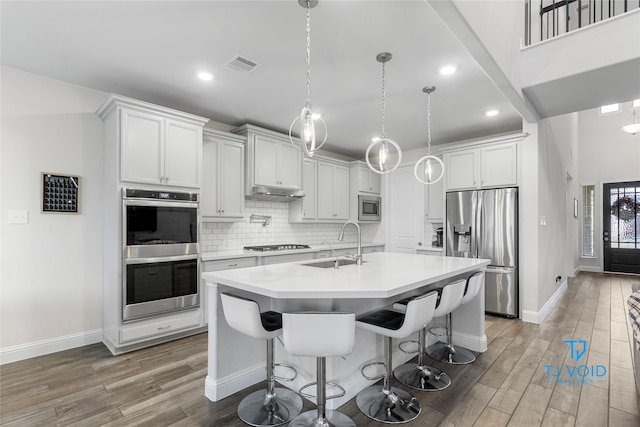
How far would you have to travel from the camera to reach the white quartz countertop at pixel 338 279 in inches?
67.7

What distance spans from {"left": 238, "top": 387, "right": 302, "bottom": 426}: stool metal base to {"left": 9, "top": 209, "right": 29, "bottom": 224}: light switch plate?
256 cm

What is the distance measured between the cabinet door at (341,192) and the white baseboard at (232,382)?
345cm

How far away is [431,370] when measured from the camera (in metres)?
2.61

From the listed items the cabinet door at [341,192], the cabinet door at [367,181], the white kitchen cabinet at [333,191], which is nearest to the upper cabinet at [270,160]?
the white kitchen cabinet at [333,191]

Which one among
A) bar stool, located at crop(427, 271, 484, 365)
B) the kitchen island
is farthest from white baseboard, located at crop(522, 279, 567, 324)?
the kitchen island

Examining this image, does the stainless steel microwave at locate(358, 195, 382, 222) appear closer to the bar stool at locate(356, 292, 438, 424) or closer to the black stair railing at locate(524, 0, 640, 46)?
the black stair railing at locate(524, 0, 640, 46)

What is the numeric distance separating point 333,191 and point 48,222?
151 inches

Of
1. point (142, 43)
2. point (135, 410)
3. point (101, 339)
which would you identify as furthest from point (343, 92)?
point (101, 339)

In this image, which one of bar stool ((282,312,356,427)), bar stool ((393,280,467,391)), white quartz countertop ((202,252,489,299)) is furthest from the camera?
bar stool ((393,280,467,391))

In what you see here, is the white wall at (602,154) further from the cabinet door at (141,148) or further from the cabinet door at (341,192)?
the cabinet door at (141,148)

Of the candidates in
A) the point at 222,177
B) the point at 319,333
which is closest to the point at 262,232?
the point at 222,177

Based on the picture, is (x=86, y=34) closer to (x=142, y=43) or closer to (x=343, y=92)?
(x=142, y=43)

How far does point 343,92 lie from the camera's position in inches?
137

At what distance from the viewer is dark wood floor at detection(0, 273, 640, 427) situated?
2035 millimetres
